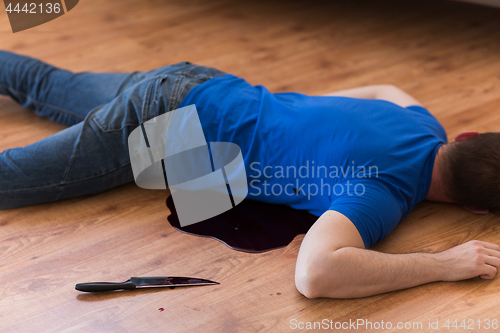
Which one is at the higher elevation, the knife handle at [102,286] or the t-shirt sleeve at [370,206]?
the t-shirt sleeve at [370,206]

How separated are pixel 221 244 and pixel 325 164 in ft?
1.15

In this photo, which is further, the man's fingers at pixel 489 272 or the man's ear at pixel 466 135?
the man's ear at pixel 466 135

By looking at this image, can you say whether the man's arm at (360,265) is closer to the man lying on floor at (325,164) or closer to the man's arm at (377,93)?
the man lying on floor at (325,164)

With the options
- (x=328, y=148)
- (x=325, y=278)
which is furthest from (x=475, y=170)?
(x=325, y=278)

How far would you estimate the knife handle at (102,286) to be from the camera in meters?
1.11

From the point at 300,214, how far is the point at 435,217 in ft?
1.27

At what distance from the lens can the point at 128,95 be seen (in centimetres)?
136

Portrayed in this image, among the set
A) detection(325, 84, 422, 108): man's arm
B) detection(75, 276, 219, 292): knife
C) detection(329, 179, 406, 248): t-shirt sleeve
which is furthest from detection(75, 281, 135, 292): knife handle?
detection(325, 84, 422, 108): man's arm

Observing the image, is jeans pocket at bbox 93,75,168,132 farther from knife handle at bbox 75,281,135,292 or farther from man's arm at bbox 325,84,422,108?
man's arm at bbox 325,84,422,108

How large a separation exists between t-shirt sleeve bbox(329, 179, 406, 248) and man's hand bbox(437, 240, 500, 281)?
0.15 metres

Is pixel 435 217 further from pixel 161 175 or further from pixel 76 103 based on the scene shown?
pixel 76 103

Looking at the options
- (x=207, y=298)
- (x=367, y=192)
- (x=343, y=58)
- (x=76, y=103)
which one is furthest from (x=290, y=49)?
(x=207, y=298)

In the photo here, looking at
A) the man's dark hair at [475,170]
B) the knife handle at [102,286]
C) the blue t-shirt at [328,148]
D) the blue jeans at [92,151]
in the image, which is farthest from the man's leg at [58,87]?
the man's dark hair at [475,170]

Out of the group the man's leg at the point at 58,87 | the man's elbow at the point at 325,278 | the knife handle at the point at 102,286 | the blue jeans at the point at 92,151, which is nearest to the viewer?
the man's elbow at the point at 325,278
